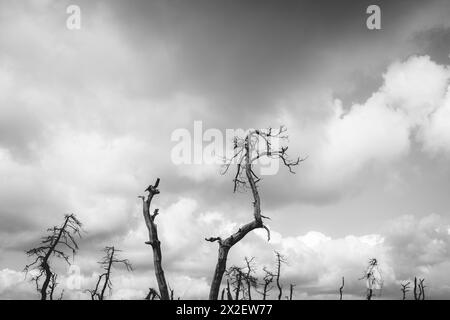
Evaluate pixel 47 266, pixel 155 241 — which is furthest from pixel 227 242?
pixel 47 266

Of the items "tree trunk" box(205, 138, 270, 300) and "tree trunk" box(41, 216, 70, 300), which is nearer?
"tree trunk" box(205, 138, 270, 300)

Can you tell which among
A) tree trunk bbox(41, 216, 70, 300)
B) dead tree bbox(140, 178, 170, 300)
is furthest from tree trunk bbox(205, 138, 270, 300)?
tree trunk bbox(41, 216, 70, 300)

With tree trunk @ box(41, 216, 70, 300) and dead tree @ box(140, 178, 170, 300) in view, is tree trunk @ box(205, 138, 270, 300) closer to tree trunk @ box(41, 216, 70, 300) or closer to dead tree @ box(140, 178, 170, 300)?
dead tree @ box(140, 178, 170, 300)

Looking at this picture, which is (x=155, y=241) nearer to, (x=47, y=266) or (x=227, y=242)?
(x=227, y=242)

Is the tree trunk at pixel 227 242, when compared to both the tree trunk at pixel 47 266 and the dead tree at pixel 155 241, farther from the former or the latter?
the tree trunk at pixel 47 266

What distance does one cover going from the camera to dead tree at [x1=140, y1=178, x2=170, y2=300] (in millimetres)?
10289

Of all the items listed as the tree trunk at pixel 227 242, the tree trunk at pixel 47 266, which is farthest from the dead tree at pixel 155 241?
the tree trunk at pixel 47 266

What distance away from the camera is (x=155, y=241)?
10656 mm

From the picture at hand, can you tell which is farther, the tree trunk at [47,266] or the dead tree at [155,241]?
the tree trunk at [47,266]

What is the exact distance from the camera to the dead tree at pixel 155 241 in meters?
10.3

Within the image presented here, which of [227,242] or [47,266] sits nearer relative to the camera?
[227,242]
